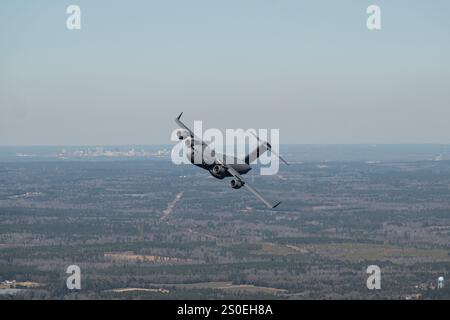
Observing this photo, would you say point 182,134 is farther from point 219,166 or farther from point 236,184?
point 236,184

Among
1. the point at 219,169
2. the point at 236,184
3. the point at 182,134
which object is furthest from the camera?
the point at 182,134

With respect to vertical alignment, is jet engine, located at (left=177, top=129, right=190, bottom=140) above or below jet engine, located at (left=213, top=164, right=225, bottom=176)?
above

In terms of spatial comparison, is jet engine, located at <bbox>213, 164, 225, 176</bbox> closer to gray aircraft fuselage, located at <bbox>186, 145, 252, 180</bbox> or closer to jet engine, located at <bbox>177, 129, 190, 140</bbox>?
gray aircraft fuselage, located at <bbox>186, 145, 252, 180</bbox>

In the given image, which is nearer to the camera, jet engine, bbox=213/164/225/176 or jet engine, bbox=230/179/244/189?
jet engine, bbox=213/164/225/176

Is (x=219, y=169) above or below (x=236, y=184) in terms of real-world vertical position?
above

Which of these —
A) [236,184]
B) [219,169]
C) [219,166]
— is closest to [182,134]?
[219,166]

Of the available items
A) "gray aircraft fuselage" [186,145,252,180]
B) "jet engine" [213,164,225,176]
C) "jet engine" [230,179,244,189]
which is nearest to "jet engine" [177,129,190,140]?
"gray aircraft fuselage" [186,145,252,180]

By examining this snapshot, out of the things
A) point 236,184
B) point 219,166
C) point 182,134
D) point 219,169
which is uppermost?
point 182,134

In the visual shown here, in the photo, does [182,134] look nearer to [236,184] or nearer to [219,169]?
[219,169]

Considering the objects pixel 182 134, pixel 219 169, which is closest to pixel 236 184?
pixel 219 169

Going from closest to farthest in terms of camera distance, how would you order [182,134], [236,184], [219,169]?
[219,169] → [236,184] → [182,134]

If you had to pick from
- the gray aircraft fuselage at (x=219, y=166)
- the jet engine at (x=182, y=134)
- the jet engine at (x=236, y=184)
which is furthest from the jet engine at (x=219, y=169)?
the jet engine at (x=182, y=134)

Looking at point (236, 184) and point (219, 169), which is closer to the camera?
point (219, 169)
